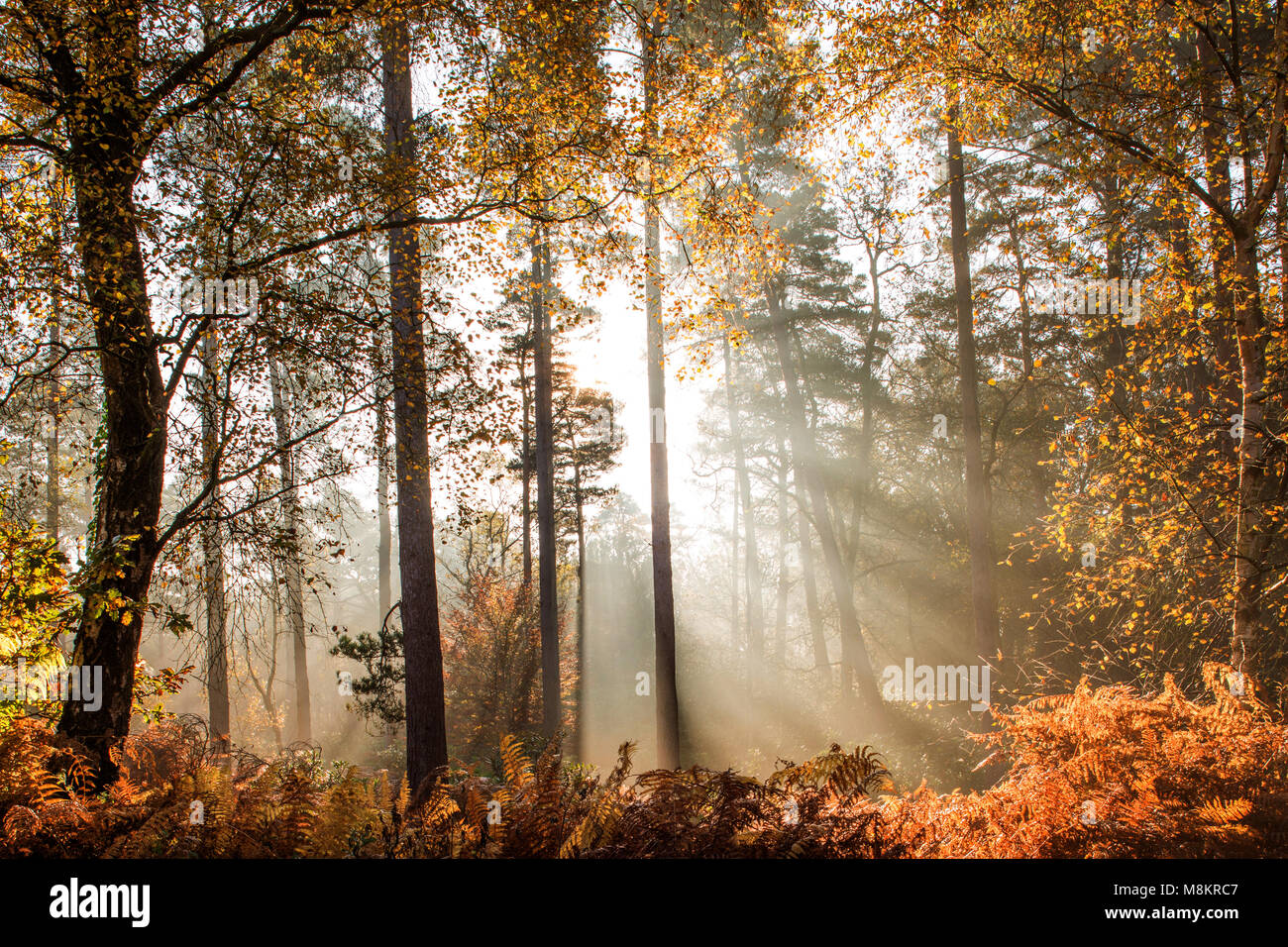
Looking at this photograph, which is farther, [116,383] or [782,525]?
[782,525]

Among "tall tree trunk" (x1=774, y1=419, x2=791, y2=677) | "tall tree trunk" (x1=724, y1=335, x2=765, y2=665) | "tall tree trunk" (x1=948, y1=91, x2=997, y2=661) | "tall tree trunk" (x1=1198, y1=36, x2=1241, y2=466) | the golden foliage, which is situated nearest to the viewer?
the golden foliage

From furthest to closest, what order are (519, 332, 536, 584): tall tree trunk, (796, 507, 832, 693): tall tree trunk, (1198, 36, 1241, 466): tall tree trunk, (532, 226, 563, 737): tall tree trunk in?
(796, 507, 832, 693): tall tree trunk, (519, 332, 536, 584): tall tree trunk, (532, 226, 563, 737): tall tree trunk, (1198, 36, 1241, 466): tall tree trunk

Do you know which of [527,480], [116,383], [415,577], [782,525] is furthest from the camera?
[782,525]

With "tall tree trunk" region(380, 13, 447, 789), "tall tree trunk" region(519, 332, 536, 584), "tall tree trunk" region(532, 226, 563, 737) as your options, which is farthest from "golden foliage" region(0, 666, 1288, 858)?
"tall tree trunk" region(519, 332, 536, 584)

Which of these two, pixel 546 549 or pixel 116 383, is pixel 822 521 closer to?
pixel 546 549

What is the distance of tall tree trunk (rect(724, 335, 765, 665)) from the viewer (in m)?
21.1

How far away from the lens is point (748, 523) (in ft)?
76.7

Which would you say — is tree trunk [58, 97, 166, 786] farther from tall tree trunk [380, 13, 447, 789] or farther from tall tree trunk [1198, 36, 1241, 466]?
tall tree trunk [1198, 36, 1241, 466]

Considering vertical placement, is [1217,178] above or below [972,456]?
above

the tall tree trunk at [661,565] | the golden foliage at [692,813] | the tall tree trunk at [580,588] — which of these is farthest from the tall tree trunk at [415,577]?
the tall tree trunk at [580,588]

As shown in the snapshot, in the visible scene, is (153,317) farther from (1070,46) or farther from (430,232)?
(1070,46)

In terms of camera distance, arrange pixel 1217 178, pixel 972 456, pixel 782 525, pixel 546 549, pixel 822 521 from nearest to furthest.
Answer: pixel 1217 178 < pixel 972 456 < pixel 546 549 < pixel 822 521 < pixel 782 525

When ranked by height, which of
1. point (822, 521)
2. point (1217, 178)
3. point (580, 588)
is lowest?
point (580, 588)

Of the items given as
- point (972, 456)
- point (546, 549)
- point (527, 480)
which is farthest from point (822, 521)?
point (527, 480)
